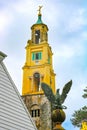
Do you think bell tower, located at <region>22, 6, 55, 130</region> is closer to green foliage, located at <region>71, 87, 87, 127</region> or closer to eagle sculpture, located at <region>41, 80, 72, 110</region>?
green foliage, located at <region>71, 87, 87, 127</region>

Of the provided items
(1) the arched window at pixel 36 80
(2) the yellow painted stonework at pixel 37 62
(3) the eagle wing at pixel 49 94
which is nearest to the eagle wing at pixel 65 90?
(3) the eagle wing at pixel 49 94

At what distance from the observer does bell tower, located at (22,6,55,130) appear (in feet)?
117

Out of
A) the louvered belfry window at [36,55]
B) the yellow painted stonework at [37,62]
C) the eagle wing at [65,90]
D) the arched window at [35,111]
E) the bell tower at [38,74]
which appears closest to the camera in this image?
the eagle wing at [65,90]

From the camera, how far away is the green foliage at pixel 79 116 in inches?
971

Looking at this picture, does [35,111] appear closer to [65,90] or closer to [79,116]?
[79,116]

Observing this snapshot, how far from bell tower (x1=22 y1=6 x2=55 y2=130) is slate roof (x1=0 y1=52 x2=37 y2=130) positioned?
79.6ft

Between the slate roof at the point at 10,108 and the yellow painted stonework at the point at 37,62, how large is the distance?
1026 inches

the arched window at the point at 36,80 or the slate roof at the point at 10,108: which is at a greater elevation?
the arched window at the point at 36,80

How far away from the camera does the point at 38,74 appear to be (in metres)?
39.0

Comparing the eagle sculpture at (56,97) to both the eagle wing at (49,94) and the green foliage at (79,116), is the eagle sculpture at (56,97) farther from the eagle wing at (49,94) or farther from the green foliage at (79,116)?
the green foliage at (79,116)

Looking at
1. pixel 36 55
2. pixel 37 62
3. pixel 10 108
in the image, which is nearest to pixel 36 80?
pixel 37 62

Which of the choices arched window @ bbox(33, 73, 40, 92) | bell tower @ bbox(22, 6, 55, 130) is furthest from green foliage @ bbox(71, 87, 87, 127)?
arched window @ bbox(33, 73, 40, 92)

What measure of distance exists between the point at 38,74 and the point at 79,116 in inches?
588

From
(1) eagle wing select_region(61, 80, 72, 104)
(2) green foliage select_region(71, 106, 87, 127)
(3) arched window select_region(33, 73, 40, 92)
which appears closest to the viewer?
(1) eagle wing select_region(61, 80, 72, 104)
